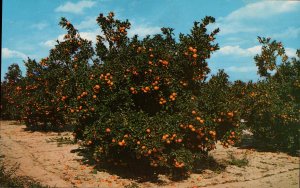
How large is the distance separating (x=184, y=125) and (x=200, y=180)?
1.98 m

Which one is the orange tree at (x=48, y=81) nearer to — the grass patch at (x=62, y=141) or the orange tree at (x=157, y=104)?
the grass patch at (x=62, y=141)

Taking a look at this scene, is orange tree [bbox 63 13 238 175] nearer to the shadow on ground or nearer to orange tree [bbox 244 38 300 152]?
the shadow on ground

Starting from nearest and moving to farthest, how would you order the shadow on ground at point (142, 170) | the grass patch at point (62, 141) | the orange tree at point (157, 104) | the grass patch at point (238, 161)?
the orange tree at point (157, 104) → the shadow on ground at point (142, 170) → the grass patch at point (238, 161) → the grass patch at point (62, 141)

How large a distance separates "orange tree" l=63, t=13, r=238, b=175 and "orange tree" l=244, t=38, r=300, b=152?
12.5 feet

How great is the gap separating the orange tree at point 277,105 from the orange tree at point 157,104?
3.80 metres

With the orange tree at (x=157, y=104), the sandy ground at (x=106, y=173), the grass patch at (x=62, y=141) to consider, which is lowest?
the sandy ground at (x=106, y=173)

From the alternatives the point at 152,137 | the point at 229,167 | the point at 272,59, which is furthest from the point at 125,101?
the point at 272,59

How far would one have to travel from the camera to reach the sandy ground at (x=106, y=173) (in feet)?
30.5

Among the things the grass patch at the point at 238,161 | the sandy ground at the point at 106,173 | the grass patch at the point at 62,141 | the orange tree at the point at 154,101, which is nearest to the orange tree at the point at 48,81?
the grass patch at the point at 62,141

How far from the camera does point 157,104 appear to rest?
389 inches

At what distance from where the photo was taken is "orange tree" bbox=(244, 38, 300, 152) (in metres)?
13.2

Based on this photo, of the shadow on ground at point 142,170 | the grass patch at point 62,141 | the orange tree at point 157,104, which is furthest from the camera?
the grass patch at point 62,141

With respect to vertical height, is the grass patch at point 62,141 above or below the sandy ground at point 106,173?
above

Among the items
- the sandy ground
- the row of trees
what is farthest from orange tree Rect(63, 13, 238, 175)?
the sandy ground
